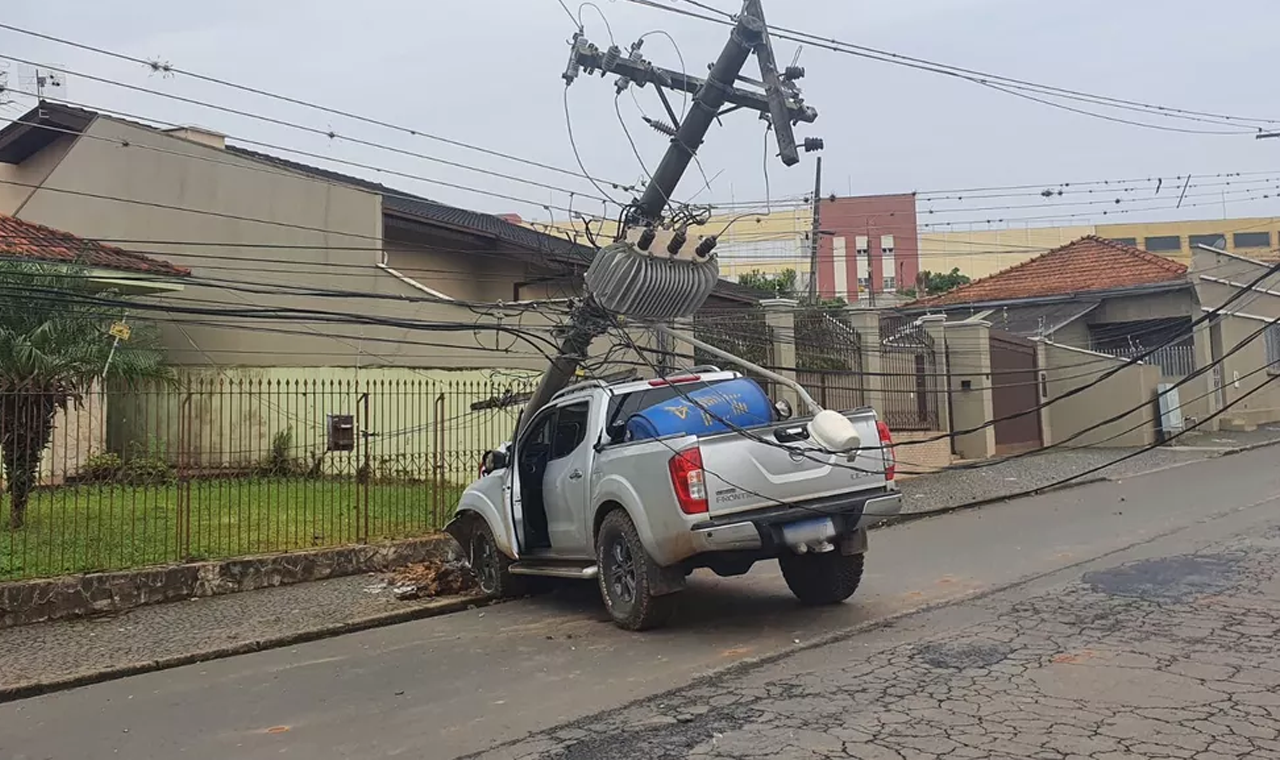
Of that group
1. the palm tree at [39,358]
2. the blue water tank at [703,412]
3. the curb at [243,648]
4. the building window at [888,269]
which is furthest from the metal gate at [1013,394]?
the building window at [888,269]

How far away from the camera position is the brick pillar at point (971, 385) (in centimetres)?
2239

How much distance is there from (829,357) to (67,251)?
12.9 meters

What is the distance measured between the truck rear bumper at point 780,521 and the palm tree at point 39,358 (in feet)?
20.5

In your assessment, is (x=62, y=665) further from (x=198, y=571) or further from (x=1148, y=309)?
(x=1148, y=309)

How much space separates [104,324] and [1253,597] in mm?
13575

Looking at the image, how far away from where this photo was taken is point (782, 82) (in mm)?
11266

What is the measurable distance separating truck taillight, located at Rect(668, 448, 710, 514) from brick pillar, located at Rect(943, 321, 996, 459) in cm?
1597

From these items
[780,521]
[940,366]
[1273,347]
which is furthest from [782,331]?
[1273,347]

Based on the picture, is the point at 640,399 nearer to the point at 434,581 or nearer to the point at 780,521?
the point at 780,521

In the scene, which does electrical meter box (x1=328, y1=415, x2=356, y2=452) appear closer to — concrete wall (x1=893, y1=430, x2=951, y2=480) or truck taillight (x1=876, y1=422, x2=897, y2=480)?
truck taillight (x1=876, y1=422, x2=897, y2=480)

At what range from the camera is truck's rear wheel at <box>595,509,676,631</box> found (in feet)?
25.6

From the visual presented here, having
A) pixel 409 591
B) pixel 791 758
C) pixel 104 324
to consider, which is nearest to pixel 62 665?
pixel 409 591

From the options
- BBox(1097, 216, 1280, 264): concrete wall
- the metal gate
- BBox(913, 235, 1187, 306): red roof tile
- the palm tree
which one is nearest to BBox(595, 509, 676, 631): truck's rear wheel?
the palm tree

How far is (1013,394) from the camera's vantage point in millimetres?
24875
